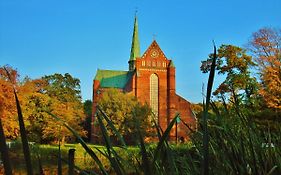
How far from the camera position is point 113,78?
5722cm

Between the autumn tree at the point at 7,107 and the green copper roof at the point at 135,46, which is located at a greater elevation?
the green copper roof at the point at 135,46

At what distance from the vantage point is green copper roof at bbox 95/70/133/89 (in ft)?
182

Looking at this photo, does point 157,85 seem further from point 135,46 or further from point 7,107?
point 7,107

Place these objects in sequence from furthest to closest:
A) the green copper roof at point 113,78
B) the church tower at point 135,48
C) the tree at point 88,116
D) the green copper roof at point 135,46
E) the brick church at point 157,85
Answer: the green copper roof at point 135,46, the church tower at point 135,48, the green copper roof at point 113,78, the tree at point 88,116, the brick church at point 157,85

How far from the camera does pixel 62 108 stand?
34.5 meters

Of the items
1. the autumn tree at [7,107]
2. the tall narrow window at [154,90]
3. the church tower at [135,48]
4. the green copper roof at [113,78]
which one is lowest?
the autumn tree at [7,107]

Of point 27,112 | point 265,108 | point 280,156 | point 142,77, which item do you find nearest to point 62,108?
point 27,112

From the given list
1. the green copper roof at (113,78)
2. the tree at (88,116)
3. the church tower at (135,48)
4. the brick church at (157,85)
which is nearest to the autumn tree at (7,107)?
the brick church at (157,85)

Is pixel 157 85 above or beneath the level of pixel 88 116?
above

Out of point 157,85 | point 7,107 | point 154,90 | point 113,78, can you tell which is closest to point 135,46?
point 113,78

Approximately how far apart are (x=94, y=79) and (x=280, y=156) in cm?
5426

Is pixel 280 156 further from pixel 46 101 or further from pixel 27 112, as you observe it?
pixel 46 101

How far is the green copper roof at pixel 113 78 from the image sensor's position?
5544 centimetres

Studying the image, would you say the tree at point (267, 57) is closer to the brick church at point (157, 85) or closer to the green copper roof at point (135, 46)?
the brick church at point (157, 85)
